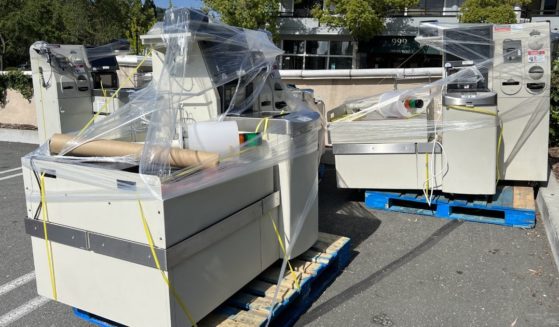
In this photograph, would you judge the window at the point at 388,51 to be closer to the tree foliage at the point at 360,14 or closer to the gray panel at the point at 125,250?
the tree foliage at the point at 360,14

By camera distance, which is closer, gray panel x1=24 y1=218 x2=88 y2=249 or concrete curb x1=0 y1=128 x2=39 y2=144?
gray panel x1=24 y1=218 x2=88 y2=249

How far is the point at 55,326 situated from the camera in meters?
3.20

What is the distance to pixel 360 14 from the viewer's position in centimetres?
2058

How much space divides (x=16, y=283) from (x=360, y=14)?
62.4 feet

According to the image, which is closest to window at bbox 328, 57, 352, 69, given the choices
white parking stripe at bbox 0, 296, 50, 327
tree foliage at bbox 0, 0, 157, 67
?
tree foliage at bbox 0, 0, 157, 67

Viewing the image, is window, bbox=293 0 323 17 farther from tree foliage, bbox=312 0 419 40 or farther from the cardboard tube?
the cardboard tube

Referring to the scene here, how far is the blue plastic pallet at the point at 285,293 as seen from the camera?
2941 mm

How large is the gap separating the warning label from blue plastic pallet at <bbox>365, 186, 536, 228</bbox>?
1377mm

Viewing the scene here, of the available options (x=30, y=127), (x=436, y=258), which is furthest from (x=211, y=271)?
(x=30, y=127)

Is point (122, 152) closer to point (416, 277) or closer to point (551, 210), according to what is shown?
point (416, 277)

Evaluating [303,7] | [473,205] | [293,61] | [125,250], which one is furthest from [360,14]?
[125,250]

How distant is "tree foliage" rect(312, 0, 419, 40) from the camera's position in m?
20.5

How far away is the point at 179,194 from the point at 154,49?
1764 mm

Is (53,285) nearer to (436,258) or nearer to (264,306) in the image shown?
(264,306)
